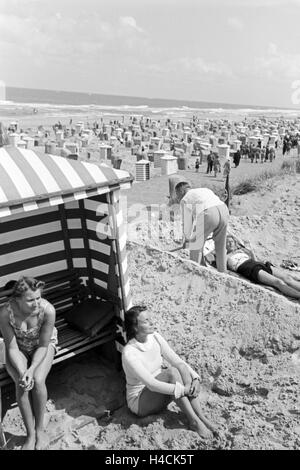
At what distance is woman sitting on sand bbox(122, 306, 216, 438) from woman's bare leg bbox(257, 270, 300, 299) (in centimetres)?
277

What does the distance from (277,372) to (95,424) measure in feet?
5.95

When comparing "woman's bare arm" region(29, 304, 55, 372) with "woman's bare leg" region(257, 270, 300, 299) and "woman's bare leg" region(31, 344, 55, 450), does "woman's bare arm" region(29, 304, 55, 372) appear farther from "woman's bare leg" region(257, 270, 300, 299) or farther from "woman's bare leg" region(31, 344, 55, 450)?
"woman's bare leg" region(257, 270, 300, 299)

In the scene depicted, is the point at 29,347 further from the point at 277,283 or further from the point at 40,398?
the point at 277,283

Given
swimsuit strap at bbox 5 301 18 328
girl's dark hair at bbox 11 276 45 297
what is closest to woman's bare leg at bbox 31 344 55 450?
swimsuit strap at bbox 5 301 18 328

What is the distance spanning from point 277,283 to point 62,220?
3.05 meters

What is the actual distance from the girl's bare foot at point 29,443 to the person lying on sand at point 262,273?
378cm

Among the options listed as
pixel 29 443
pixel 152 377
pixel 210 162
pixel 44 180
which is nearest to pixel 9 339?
pixel 29 443

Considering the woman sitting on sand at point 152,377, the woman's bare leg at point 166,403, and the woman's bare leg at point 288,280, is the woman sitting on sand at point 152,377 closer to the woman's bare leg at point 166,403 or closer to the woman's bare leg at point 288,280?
the woman's bare leg at point 166,403

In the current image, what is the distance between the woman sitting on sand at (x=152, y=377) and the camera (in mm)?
3676

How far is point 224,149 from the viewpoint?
22.9 m

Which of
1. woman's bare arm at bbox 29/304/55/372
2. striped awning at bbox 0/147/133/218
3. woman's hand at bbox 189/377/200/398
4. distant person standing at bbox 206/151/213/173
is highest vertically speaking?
striped awning at bbox 0/147/133/218

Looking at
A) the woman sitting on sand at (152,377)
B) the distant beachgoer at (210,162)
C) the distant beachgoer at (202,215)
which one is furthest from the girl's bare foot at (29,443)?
the distant beachgoer at (210,162)

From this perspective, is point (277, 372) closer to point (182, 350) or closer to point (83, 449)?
point (182, 350)

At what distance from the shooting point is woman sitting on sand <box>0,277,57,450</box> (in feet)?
11.7
